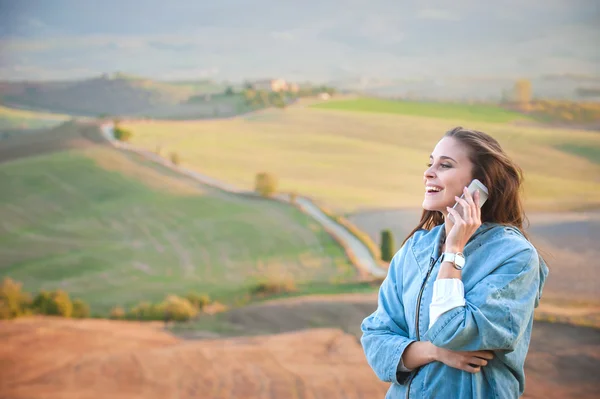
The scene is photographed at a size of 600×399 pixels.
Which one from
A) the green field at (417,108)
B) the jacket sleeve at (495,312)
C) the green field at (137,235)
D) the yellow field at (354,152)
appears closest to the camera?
the jacket sleeve at (495,312)

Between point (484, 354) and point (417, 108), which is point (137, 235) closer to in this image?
point (417, 108)

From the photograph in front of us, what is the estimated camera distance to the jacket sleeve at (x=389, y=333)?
171cm

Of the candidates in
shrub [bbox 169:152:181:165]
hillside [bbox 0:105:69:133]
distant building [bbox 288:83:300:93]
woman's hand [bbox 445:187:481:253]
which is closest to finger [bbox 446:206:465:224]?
woman's hand [bbox 445:187:481:253]

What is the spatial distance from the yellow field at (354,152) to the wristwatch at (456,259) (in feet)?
13.5

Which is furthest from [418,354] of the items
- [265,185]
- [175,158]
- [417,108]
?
[417,108]

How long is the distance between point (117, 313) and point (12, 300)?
837mm

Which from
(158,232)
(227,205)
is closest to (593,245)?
(227,205)

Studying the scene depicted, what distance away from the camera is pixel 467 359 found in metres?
1.60

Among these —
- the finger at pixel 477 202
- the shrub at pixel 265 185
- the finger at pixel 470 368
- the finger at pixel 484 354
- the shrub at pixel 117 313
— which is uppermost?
the finger at pixel 477 202

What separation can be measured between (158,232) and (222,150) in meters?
0.93

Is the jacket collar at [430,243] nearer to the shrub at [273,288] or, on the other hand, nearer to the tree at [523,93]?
the shrub at [273,288]

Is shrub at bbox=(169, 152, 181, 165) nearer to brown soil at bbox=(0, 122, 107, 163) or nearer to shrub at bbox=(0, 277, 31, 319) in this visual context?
brown soil at bbox=(0, 122, 107, 163)

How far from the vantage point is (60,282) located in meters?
5.35

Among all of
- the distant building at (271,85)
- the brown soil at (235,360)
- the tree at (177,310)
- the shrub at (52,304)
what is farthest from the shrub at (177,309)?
the distant building at (271,85)
